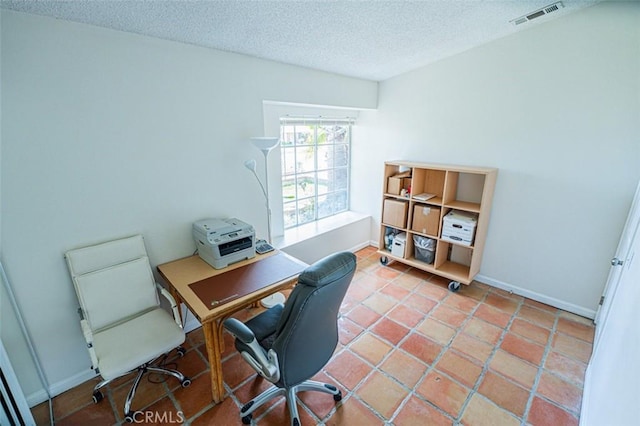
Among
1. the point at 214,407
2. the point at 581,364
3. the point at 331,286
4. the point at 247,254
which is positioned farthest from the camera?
the point at 247,254

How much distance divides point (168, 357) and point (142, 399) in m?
0.38

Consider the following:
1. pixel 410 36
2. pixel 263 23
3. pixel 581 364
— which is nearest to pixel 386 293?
pixel 581 364

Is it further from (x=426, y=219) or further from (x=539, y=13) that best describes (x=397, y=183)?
(x=539, y=13)

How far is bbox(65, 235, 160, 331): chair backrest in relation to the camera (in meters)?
1.87

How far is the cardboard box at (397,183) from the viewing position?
11.2ft

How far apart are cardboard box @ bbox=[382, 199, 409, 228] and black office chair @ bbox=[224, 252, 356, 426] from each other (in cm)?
203

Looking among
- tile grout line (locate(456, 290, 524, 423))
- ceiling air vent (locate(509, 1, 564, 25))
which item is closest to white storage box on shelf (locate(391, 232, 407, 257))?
tile grout line (locate(456, 290, 524, 423))

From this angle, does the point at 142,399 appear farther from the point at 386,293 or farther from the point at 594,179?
the point at 594,179

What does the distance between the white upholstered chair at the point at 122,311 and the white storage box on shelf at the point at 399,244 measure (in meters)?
2.49

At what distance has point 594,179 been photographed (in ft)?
8.22

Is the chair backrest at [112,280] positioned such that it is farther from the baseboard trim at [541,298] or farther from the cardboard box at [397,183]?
the baseboard trim at [541,298]

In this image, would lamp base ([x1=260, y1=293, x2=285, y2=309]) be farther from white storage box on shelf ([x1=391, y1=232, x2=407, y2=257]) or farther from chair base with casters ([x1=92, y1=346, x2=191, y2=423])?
white storage box on shelf ([x1=391, y1=232, x2=407, y2=257])

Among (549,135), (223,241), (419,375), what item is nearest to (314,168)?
(223,241)

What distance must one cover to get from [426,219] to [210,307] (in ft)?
7.94
